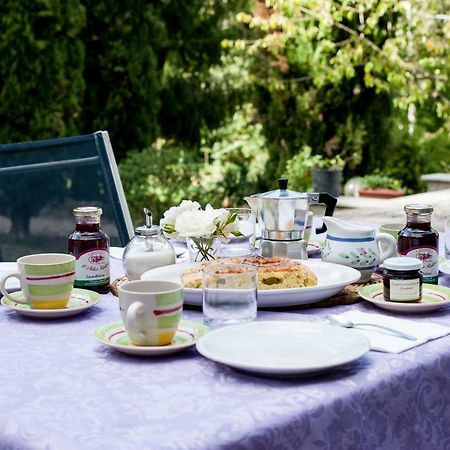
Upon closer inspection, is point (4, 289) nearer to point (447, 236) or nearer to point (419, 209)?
point (419, 209)

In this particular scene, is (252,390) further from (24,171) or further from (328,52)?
(328,52)

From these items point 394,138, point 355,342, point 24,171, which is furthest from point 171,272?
point 394,138

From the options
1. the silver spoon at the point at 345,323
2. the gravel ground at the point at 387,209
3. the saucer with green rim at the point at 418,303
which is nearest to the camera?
the silver spoon at the point at 345,323

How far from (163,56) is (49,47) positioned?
1.44m

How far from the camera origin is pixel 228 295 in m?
1.40

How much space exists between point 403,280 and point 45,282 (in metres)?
0.63

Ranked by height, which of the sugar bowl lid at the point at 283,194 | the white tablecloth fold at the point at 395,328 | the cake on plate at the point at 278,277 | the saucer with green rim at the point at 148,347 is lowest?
the white tablecloth fold at the point at 395,328

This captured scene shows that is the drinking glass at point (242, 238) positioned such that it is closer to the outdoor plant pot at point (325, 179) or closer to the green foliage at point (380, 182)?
the outdoor plant pot at point (325, 179)

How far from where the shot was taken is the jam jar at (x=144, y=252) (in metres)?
1.70

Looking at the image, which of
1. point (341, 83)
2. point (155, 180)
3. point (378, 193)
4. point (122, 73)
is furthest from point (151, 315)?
point (378, 193)

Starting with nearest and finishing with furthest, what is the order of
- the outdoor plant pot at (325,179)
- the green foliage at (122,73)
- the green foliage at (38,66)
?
the green foliage at (38,66), the green foliage at (122,73), the outdoor plant pot at (325,179)

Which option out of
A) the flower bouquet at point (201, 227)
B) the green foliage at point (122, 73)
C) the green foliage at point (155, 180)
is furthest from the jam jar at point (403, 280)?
the green foliage at point (122, 73)

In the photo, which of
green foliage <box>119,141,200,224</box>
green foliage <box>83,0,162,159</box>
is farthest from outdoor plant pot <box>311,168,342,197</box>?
green foliage <box>83,0,162,159</box>

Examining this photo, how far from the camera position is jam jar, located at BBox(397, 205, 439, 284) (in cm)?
169
